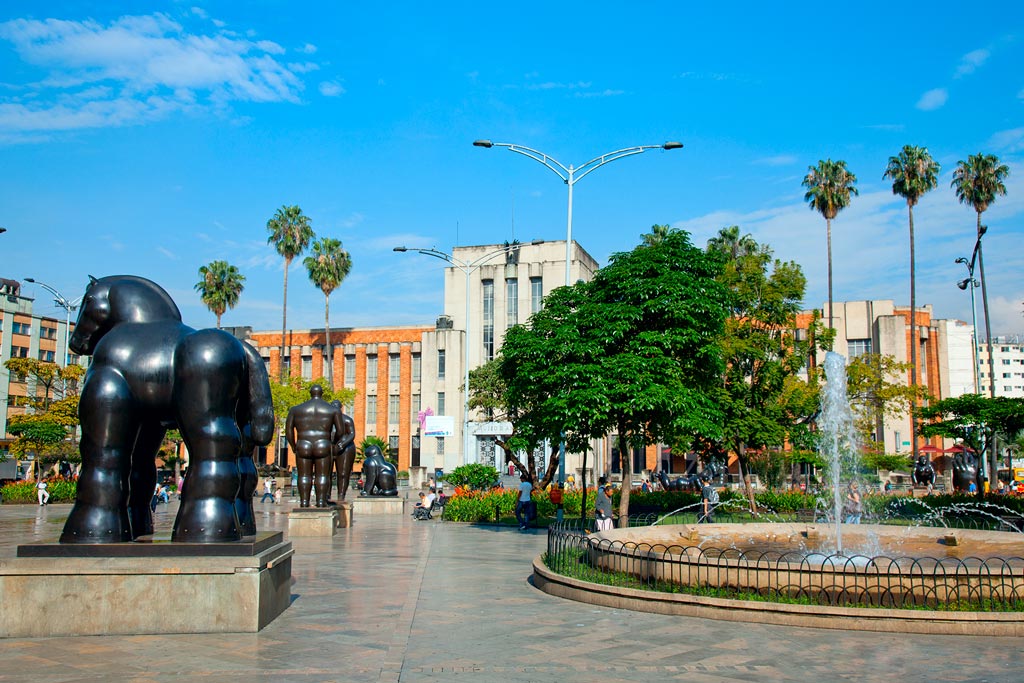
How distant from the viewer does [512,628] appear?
31.6 feet

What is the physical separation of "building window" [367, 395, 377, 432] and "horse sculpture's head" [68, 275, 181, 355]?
62.1m

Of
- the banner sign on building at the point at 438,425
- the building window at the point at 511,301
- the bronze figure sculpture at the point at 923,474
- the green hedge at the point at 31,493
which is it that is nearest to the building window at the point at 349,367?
the building window at the point at 511,301

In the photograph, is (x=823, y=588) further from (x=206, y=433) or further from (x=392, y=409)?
(x=392, y=409)

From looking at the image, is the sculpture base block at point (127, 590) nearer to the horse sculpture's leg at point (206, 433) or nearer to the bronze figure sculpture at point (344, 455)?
the horse sculpture's leg at point (206, 433)

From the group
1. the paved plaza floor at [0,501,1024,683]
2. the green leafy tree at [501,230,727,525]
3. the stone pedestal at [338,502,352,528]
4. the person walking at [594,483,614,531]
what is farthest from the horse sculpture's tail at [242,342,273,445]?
the stone pedestal at [338,502,352,528]

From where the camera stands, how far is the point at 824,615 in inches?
374

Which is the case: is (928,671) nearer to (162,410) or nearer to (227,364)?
(227,364)

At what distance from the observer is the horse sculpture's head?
9.77m

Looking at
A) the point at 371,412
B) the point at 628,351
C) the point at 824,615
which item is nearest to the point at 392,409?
the point at 371,412

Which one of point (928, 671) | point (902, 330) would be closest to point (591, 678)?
point (928, 671)

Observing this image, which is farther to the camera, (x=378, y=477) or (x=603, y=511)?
(x=378, y=477)

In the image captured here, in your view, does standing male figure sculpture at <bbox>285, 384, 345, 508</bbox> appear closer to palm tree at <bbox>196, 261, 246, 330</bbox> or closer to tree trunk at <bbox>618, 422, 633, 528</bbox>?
tree trunk at <bbox>618, 422, 633, 528</bbox>

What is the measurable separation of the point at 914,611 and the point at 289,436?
653 inches

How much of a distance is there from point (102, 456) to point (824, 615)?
26.5 ft
